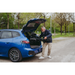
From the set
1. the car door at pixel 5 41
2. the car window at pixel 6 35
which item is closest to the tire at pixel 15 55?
the car door at pixel 5 41

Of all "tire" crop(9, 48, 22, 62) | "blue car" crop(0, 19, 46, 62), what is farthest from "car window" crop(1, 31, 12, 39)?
"tire" crop(9, 48, 22, 62)

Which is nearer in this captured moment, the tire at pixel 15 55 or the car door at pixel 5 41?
the tire at pixel 15 55

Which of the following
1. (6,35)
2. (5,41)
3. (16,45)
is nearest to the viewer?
(16,45)

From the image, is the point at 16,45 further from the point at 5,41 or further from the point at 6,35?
the point at 6,35

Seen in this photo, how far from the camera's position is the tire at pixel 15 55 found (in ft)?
15.3

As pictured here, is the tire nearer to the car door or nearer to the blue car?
the blue car

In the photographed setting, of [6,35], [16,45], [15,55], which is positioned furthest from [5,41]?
[15,55]

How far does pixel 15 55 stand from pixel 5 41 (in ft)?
2.49

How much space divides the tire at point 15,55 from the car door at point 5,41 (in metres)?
0.23

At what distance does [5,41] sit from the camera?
16.1 feet

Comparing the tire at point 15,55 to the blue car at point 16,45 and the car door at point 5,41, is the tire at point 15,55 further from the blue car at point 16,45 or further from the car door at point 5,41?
the car door at point 5,41

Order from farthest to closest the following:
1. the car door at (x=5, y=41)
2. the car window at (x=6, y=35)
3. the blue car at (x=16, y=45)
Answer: the car window at (x=6, y=35)
the car door at (x=5, y=41)
the blue car at (x=16, y=45)

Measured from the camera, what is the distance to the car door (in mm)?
4828

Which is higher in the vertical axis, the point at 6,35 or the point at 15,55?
the point at 6,35
